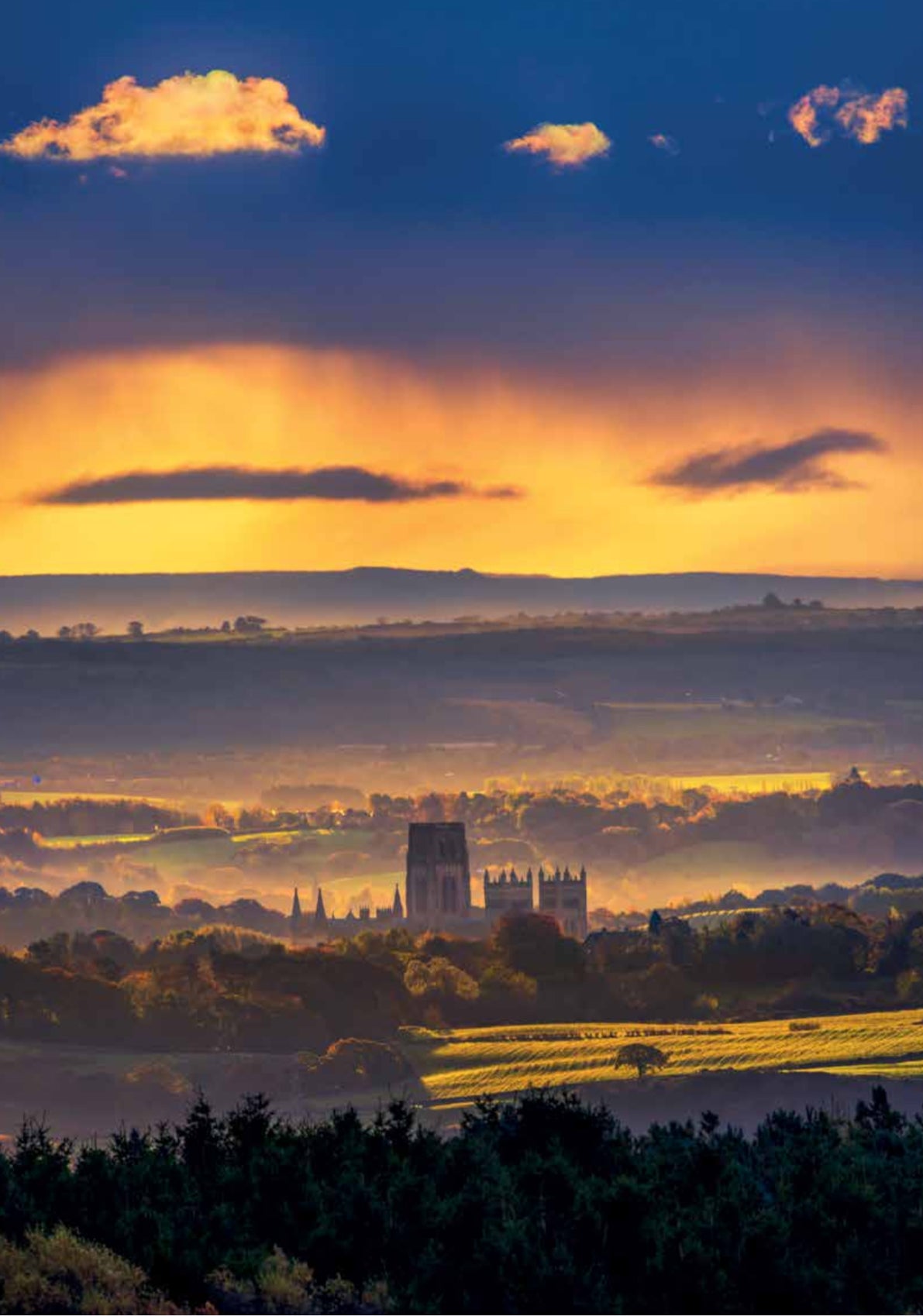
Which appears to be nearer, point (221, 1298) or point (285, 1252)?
point (221, 1298)

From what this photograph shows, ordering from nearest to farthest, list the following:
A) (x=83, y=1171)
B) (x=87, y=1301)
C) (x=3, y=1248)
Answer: (x=87, y=1301) < (x=3, y=1248) < (x=83, y=1171)

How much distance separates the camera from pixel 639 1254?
7044cm

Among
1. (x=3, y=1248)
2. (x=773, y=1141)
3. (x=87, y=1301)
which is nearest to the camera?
(x=87, y=1301)

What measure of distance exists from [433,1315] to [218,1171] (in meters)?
19.1

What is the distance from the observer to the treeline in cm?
6719

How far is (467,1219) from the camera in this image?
234ft

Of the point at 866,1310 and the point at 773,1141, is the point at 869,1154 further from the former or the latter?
the point at 866,1310

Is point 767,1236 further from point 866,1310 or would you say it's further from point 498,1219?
point 498,1219

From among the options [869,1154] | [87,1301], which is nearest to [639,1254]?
[87,1301]

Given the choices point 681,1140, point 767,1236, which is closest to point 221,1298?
point 767,1236

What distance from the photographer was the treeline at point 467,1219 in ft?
220

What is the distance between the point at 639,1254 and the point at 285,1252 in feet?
35.3

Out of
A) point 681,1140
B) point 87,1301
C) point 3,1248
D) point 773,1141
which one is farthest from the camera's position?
point 773,1141

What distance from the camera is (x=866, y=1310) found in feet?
226
